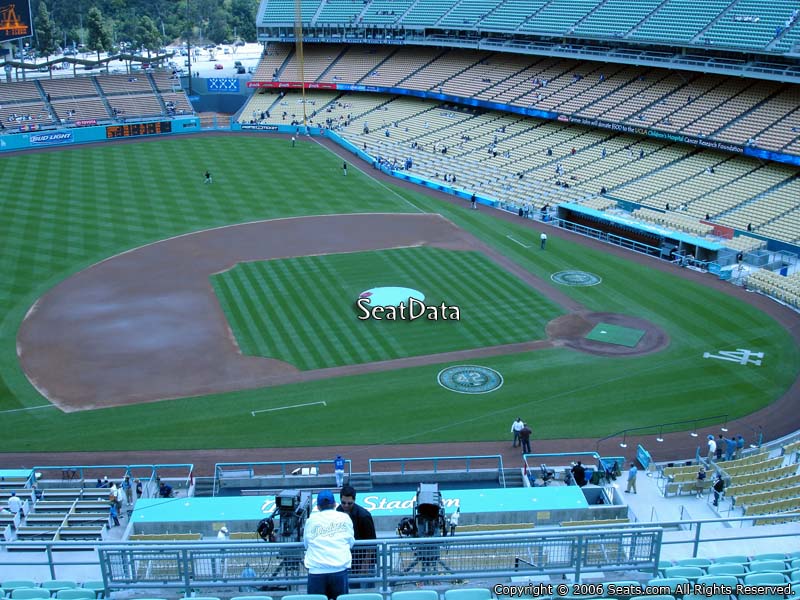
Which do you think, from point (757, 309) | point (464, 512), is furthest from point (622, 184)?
point (464, 512)

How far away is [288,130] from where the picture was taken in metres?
80.0

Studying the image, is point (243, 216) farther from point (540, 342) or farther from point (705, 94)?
point (705, 94)

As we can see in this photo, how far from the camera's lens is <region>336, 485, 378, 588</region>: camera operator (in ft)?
34.1

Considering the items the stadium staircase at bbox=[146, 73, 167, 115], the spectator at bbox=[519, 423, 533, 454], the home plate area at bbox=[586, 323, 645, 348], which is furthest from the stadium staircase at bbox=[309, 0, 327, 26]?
the spectator at bbox=[519, 423, 533, 454]

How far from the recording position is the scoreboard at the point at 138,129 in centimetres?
7550

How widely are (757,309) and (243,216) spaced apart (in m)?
31.9

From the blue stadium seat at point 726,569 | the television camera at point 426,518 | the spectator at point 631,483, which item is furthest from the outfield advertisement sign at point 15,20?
the blue stadium seat at point 726,569

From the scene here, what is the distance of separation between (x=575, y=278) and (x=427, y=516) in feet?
100

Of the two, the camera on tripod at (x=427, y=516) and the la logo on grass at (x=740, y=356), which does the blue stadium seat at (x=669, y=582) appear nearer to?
the camera on tripod at (x=427, y=516)

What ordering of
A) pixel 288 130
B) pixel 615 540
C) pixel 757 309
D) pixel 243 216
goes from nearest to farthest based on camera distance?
pixel 615 540, pixel 757 309, pixel 243 216, pixel 288 130

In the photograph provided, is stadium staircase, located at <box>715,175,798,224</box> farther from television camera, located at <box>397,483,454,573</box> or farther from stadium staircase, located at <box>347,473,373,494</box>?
television camera, located at <box>397,483,454,573</box>

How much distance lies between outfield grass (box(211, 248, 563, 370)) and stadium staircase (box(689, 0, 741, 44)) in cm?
2580

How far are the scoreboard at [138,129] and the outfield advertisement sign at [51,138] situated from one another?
12.3 ft

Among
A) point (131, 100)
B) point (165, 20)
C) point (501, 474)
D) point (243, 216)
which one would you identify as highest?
point (165, 20)
